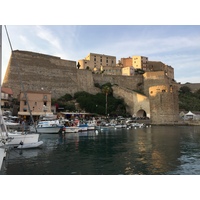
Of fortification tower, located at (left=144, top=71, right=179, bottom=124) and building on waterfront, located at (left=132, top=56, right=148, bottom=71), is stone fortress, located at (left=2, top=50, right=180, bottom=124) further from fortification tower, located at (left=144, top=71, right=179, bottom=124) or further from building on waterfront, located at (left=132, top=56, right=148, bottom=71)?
building on waterfront, located at (left=132, top=56, right=148, bottom=71)

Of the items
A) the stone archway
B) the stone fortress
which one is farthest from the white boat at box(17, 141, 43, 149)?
the stone archway

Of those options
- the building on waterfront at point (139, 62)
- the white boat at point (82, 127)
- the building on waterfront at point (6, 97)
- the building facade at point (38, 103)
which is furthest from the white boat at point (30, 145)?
the building on waterfront at point (139, 62)

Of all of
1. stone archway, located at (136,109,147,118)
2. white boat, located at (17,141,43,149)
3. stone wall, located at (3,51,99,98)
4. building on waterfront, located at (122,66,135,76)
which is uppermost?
building on waterfront, located at (122,66,135,76)

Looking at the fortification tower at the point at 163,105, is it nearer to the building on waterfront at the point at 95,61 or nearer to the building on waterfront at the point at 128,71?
the building on waterfront at the point at 128,71

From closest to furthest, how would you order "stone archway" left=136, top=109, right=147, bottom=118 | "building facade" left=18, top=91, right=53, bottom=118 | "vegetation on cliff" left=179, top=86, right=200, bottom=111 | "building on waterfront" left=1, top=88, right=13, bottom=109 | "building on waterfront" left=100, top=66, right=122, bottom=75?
"building on waterfront" left=1, top=88, right=13, bottom=109 → "building facade" left=18, top=91, right=53, bottom=118 → "stone archway" left=136, top=109, right=147, bottom=118 → "vegetation on cliff" left=179, top=86, right=200, bottom=111 → "building on waterfront" left=100, top=66, right=122, bottom=75

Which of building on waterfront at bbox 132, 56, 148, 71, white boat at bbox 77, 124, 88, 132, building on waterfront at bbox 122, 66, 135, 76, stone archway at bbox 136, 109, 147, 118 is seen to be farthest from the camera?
building on waterfront at bbox 132, 56, 148, 71

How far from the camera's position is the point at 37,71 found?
128 feet

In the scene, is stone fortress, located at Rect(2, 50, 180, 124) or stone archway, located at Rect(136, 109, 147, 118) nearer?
stone fortress, located at Rect(2, 50, 180, 124)

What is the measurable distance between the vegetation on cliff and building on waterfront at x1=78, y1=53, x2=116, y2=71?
1977 cm

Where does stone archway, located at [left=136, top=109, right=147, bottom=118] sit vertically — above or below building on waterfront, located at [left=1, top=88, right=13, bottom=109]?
below

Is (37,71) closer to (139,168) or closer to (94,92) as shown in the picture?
(94,92)

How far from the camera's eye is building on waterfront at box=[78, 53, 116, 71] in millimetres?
60562

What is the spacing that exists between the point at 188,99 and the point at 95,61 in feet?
81.5

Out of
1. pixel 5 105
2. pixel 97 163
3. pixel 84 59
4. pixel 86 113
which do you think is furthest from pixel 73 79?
pixel 97 163
